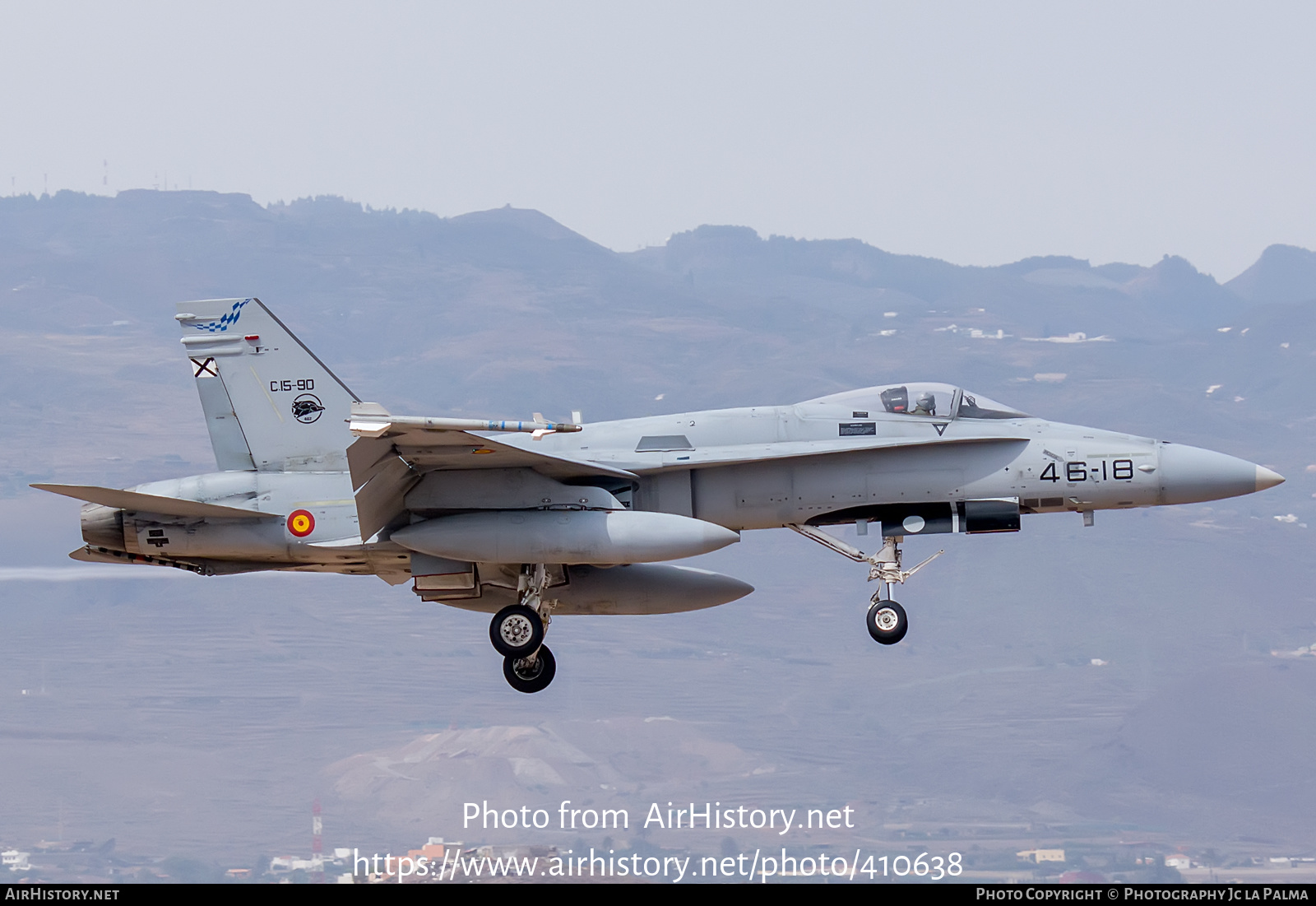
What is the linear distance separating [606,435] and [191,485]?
5.96m

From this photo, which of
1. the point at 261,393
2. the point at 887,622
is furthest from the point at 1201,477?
the point at 261,393

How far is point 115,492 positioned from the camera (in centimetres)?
2320

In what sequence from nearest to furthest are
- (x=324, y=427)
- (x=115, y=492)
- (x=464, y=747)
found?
(x=115, y=492) < (x=324, y=427) < (x=464, y=747)

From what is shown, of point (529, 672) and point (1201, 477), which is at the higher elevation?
point (1201, 477)

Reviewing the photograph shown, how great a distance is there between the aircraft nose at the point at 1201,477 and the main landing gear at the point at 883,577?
3.29 metres

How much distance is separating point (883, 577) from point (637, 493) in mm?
3567

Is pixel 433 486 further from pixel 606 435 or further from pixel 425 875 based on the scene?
pixel 425 875

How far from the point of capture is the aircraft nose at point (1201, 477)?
23.1 metres

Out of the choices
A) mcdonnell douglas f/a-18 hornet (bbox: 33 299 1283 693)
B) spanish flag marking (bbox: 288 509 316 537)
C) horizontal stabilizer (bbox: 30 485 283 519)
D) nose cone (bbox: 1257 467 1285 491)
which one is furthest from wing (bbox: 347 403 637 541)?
nose cone (bbox: 1257 467 1285 491)

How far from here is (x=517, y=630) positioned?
23.5 meters

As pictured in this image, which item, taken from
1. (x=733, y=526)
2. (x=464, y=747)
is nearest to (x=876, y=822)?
(x=464, y=747)

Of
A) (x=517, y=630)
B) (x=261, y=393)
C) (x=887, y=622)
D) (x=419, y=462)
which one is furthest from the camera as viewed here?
(x=261, y=393)

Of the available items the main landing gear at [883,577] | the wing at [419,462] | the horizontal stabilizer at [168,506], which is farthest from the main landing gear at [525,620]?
the main landing gear at [883,577]

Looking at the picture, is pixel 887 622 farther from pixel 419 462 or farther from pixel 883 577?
pixel 419 462
